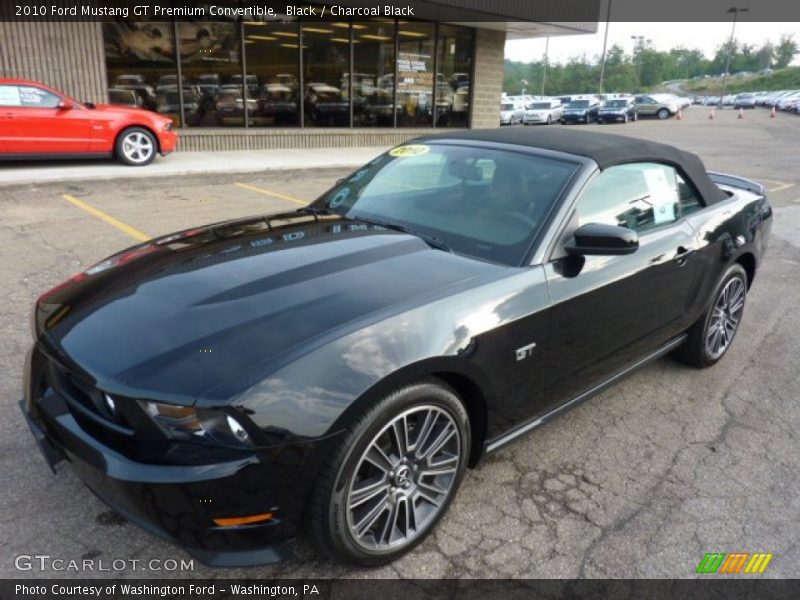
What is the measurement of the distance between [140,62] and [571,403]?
12.8 m

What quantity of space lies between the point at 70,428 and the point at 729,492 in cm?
287

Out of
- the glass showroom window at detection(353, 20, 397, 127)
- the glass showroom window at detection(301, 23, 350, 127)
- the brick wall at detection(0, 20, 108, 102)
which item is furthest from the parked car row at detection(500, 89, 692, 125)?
the brick wall at detection(0, 20, 108, 102)

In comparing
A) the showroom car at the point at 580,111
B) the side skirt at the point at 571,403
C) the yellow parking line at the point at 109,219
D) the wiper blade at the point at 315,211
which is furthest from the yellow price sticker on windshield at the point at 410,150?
the showroom car at the point at 580,111

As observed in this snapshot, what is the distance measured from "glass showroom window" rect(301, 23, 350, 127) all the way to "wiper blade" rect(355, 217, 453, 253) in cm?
1283

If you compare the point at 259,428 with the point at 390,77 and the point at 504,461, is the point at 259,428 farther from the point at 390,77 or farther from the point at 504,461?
the point at 390,77

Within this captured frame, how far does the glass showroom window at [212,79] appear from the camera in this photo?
13.4 m

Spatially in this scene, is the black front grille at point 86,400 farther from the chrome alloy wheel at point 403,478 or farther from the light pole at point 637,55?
the light pole at point 637,55

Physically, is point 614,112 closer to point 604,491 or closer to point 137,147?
point 137,147

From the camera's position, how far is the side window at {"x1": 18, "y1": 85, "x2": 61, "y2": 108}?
9984 mm

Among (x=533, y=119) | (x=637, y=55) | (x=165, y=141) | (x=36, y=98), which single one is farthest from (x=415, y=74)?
(x=637, y=55)

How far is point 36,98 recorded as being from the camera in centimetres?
1012

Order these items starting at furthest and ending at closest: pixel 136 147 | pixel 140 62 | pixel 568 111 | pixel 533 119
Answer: pixel 568 111, pixel 533 119, pixel 140 62, pixel 136 147

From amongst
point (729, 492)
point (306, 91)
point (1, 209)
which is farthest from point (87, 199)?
point (729, 492)

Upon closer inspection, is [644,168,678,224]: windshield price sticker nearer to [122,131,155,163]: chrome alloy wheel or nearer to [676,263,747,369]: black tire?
[676,263,747,369]: black tire
